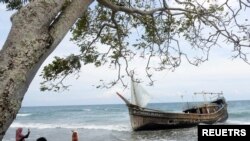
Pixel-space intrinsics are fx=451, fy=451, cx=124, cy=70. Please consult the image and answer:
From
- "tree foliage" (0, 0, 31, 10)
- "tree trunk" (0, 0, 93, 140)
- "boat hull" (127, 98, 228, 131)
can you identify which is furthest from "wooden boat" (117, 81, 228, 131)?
"tree trunk" (0, 0, 93, 140)

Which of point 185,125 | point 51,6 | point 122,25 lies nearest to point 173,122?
point 185,125

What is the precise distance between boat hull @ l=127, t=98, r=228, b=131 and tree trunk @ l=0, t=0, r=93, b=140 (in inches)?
1206

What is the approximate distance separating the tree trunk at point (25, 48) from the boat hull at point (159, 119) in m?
30.6

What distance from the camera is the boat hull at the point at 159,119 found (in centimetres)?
3453

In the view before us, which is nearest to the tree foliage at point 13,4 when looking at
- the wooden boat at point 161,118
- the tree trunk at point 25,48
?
the tree trunk at point 25,48

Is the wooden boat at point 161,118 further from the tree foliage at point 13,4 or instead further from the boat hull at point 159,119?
the tree foliage at point 13,4

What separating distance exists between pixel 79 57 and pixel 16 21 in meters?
3.71

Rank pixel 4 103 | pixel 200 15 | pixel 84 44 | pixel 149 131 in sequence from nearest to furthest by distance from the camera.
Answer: pixel 4 103 < pixel 200 15 < pixel 84 44 < pixel 149 131

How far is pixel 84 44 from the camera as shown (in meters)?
8.00

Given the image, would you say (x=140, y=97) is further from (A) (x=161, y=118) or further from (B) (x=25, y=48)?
(B) (x=25, y=48)

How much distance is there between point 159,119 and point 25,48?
31.8 metres

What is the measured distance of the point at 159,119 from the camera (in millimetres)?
35062

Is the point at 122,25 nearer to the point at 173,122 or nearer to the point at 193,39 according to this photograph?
the point at 193,39

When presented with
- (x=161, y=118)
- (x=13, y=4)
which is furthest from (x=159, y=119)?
(x=13, y=4)
